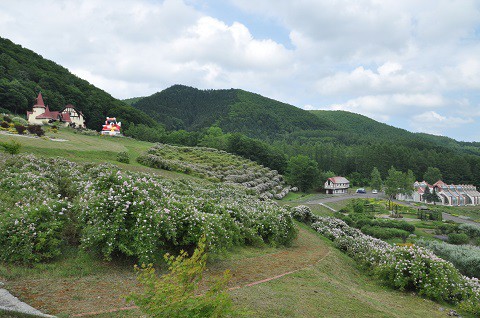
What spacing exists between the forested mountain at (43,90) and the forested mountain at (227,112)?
48.7m

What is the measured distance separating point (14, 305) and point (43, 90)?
67.5 meters

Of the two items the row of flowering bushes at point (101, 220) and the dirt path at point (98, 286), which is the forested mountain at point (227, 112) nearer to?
the row of flowering bushes at point (101, 220)

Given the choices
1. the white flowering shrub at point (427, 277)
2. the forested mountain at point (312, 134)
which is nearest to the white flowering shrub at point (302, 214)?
the white flowering shrub at point (427, 277)

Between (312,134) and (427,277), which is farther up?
(312,134)

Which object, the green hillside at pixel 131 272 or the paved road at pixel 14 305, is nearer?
the paved road at pixel 14 305

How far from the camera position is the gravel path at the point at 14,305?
16.0 ft

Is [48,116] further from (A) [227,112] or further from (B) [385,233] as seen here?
(A) [227,112]

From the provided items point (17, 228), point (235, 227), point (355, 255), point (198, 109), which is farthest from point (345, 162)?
point (198, 109)

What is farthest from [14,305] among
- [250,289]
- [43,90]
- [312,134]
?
[312,134]

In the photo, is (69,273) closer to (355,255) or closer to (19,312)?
(19,312)

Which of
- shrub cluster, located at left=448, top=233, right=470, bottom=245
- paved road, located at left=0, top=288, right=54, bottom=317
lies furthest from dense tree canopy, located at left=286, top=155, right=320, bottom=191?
paved road, located at left=0, top=288, right=54, bottom=317

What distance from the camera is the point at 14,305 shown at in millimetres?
5117

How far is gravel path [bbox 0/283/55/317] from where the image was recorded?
16.0 ft

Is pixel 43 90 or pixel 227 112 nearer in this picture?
pixel 43 90
